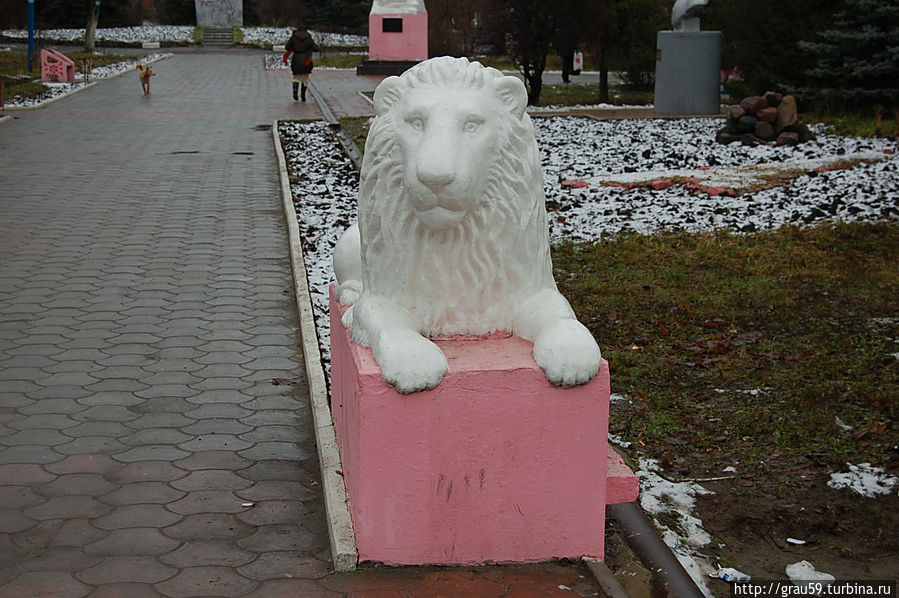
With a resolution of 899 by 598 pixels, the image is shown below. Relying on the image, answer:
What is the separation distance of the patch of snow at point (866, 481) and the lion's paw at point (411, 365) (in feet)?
7.70

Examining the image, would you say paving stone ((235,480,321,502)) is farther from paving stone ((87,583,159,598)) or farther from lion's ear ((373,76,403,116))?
lion's ear ((373,76,403,116))

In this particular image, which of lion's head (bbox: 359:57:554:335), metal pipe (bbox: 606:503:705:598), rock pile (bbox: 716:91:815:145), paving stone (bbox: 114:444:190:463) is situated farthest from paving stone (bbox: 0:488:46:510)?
rock pile (bbox: 716:91:815:145)

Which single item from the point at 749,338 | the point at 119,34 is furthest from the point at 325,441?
the point at 119,34

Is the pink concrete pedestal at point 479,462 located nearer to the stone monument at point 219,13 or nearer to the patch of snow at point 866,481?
the patch of snow at point 866,481

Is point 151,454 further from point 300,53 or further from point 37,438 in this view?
point 300,53

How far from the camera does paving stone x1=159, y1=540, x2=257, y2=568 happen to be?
3633mm

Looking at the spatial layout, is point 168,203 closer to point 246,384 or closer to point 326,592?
point 246,384

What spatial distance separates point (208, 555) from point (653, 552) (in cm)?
171

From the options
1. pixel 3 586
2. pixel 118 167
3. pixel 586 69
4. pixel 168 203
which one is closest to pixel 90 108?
pixel 118 167

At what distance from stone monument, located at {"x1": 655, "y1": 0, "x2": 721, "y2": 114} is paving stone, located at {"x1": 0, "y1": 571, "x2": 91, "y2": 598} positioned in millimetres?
17983

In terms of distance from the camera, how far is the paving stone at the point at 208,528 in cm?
385

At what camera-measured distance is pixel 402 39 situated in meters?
31.3

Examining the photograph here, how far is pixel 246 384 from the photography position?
5699 mm

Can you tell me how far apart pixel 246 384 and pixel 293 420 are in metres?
0.65
